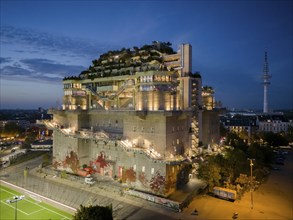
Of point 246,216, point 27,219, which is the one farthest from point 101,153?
point 246,216

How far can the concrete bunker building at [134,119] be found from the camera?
3531 centimetres

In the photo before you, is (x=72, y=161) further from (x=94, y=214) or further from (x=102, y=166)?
(x=94, y=214)

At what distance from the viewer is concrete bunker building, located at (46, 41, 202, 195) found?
35312 mm

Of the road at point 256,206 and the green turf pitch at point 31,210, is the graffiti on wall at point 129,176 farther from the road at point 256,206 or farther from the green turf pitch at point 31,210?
the green turf pitch at point 31,210

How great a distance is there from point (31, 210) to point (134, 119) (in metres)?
18.9

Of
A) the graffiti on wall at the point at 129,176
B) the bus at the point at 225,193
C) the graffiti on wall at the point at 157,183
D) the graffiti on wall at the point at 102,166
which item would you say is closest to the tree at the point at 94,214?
the graffiti on wall at the point at 157,183

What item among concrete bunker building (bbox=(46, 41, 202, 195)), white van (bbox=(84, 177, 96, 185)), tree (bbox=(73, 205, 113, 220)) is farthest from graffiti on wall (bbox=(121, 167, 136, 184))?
tree (bbox=(73, 205, 113, 220))

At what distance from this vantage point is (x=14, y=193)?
125 feet

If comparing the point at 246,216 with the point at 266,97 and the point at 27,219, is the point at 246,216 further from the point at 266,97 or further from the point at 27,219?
the point at 266,97

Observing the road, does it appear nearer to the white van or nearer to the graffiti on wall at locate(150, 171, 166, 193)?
the graffiti on wall at locate(150, 171, 166, 193)

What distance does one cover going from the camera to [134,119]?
126ft

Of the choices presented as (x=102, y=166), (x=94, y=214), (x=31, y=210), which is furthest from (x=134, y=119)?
(x=94, y=214)

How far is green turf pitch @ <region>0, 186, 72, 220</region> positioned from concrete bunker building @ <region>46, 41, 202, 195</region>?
10.3m

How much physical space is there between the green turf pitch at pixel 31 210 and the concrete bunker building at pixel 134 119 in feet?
33.7
